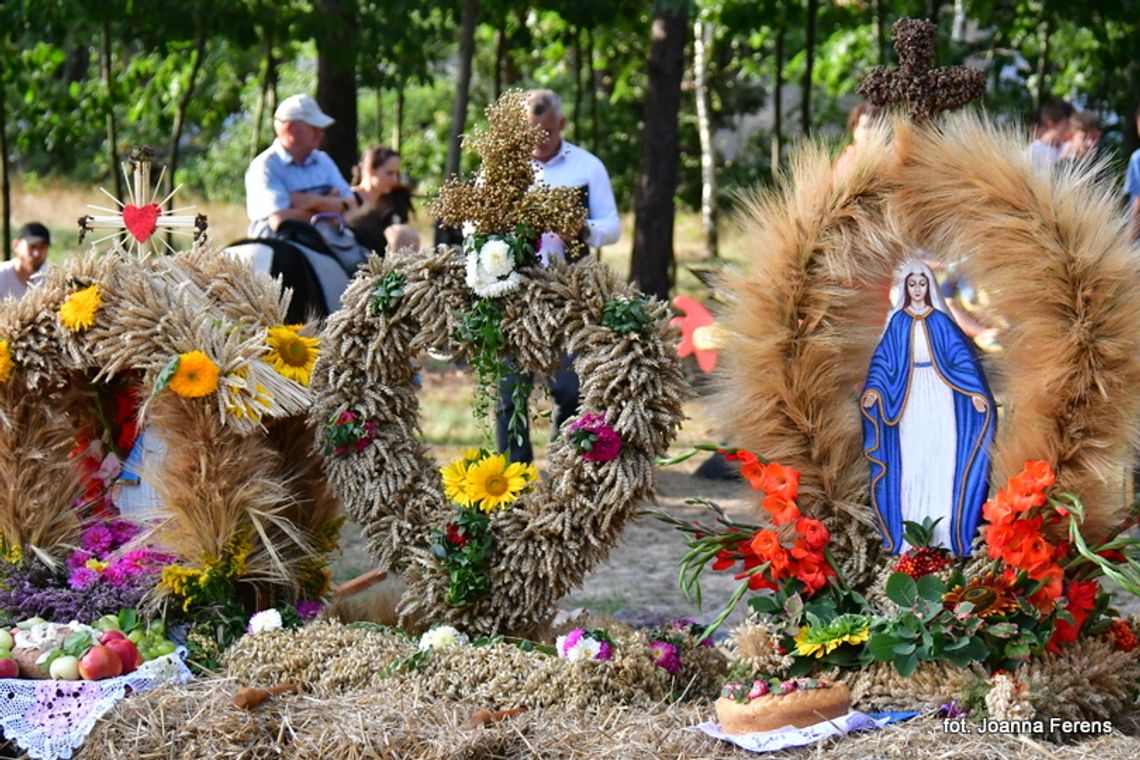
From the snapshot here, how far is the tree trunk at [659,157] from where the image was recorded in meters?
10.8

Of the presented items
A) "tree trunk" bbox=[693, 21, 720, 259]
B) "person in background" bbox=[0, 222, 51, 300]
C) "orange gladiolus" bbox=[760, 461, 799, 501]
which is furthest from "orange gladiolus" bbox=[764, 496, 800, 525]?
"tree trunk" bbox=[693, 21, 720, 259]

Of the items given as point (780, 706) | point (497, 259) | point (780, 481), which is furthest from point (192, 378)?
point (780, 706)

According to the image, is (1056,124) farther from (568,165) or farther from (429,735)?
(429,735)

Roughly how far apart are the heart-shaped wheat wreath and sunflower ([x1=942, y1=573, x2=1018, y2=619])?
0.91 m

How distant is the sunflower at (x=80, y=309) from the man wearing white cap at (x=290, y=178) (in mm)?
2658

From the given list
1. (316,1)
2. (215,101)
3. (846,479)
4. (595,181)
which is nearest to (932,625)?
(846,479)

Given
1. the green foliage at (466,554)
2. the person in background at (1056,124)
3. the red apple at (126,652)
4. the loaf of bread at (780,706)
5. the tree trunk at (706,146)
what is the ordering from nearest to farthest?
the loaf of bread at (780,706) < the red apple at (126,652) < the green foliage at (466,554) < the person in background at (1056,124) < the tree trunk at (706,146)

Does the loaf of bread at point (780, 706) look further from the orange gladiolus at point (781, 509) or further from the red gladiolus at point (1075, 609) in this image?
the red gladiolus at point (1075, 609)

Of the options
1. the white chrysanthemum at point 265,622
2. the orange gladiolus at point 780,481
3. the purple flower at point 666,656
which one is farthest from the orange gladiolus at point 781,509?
the white chrysanthemum at point 265,622

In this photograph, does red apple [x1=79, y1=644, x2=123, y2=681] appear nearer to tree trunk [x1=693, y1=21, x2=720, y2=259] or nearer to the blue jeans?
the blue jeans

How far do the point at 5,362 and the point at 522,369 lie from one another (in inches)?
64.8

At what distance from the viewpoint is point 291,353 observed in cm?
460

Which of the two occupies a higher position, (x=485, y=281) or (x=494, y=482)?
(x=485, y=281)

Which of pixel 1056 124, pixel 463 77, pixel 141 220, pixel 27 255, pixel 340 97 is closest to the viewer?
pixel 141 220
